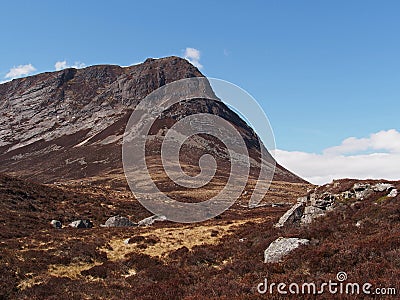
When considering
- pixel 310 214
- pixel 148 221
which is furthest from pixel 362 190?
pixel 148 221

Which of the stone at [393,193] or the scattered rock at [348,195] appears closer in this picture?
the stone at [393,193]

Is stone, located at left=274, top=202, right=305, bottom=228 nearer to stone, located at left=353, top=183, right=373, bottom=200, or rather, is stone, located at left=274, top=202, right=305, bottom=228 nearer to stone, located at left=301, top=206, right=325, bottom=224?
stone, located at left=301, top=206, right=325, bottom=224

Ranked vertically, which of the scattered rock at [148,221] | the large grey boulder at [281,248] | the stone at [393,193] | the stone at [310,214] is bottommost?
the scattered rock at [148,221]

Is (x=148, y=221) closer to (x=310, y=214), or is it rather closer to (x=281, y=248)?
(x=310, y=214)

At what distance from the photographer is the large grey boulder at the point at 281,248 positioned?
50.4ft

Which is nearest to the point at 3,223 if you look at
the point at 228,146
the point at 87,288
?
the point at 87,288

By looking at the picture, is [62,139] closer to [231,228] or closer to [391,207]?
[231,228]

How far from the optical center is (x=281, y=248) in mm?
15914

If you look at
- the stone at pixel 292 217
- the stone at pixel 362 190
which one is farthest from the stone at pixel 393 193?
the stone at pixel 292 217

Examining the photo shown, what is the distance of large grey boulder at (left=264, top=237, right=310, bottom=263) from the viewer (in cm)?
1536

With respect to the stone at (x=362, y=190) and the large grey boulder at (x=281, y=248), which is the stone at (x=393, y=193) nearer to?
the stone at (x=362, y=190)

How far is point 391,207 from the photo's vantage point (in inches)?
757

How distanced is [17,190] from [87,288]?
35.6m

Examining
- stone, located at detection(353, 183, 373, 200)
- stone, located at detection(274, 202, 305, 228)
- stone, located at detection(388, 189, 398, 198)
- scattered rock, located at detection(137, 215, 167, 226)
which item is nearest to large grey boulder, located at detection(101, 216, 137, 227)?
scattered rock, located at detection(137, 215, 167, 226)
